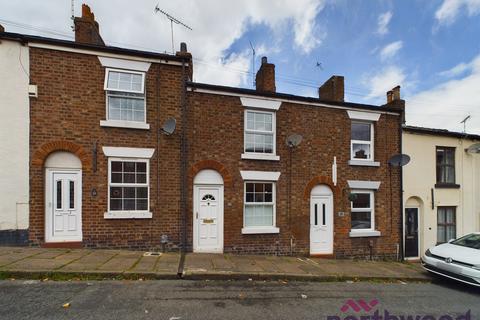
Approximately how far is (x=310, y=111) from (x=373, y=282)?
5816 millimetres

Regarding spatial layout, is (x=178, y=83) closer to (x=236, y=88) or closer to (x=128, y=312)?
(x=236, y=88)

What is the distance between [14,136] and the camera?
23.7 ft

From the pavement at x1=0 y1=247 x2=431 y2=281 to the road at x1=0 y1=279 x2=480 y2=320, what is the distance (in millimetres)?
264

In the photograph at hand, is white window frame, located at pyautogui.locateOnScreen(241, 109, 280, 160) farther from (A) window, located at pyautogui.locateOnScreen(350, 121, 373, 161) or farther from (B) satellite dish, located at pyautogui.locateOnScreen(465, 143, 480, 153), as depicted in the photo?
(B) satellite dish, located at pyautogui.locateOnScreen(465, 143, 480, 153)

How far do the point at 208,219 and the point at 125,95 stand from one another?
4.67 metres

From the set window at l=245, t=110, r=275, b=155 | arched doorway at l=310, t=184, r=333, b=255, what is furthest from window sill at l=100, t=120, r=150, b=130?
arched doorway at l=310, t=184, r=333, b=255

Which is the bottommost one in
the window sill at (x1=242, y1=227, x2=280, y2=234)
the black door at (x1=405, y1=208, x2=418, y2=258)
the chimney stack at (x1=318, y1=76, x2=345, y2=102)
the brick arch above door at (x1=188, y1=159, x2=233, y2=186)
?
the black door at (x1=405, y1=208, x2=418, y2=258)

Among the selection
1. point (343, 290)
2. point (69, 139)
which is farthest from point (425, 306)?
point (69, 139)

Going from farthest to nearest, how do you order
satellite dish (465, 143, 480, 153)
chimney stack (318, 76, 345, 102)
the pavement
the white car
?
satellite dish (465, 143, 480, 153), chimney stack (318, 76, 345, 102), the white car, the pavement

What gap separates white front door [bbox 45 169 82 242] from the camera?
293 inches

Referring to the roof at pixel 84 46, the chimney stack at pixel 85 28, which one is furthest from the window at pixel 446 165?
the chimney stack at pixel 85 28

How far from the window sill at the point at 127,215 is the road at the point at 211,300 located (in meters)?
2.54

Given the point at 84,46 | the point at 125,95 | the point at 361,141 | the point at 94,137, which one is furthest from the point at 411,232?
the point at 84,46

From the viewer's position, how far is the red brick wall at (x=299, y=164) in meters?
8.62
